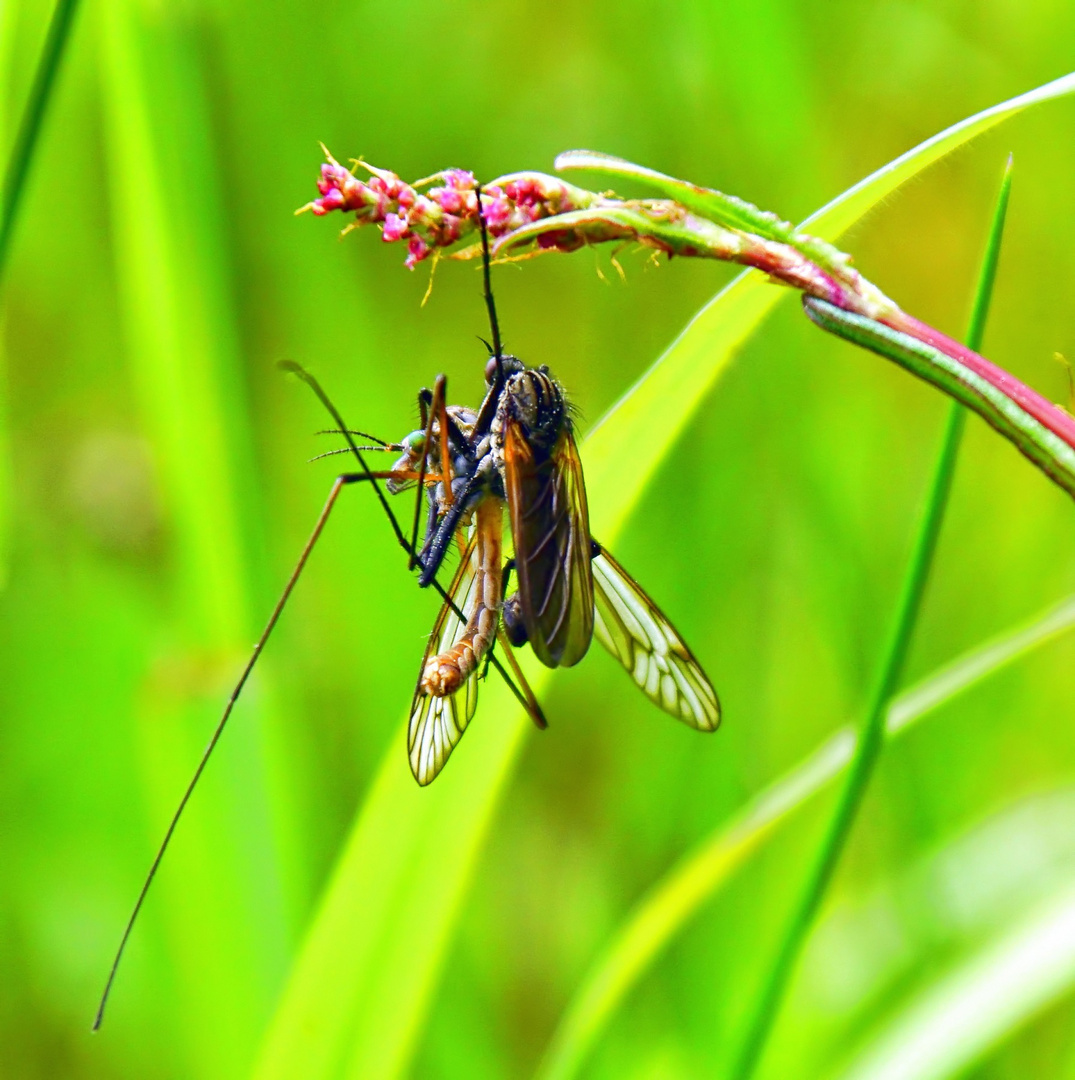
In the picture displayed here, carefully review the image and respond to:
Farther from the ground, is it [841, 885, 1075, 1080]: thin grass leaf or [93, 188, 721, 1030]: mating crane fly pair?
[93, 188, 721, 1030]: mating crane fly pair

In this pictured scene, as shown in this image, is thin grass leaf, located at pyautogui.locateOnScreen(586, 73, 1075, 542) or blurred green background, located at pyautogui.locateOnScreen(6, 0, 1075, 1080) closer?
thin grass leaf, located at pyautogui.locateOnScreen(586, 73, 1075, 542)

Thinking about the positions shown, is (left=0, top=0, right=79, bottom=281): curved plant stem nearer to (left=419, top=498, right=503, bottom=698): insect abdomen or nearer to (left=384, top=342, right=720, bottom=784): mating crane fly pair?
(left=384, top=342, right=720, bottom=784): mating crane fly pair

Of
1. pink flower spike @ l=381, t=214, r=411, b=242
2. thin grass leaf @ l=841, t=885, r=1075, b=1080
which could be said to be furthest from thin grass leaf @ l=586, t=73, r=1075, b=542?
thin grass leaf @ l=841, t=885, r=1075, b=1080

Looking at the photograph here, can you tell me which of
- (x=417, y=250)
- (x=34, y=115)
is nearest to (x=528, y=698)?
(x=417, y=250)

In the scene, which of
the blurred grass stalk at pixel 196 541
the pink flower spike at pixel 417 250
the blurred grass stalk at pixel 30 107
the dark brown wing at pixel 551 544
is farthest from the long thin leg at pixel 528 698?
the blurred grass stalk at pixel 30 107

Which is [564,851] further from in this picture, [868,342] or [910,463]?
[868,342]

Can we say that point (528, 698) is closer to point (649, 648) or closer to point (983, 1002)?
point (649, 648)

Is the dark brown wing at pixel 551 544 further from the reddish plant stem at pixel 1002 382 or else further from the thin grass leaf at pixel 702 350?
the reddish plant stem at pixel 1002 382
